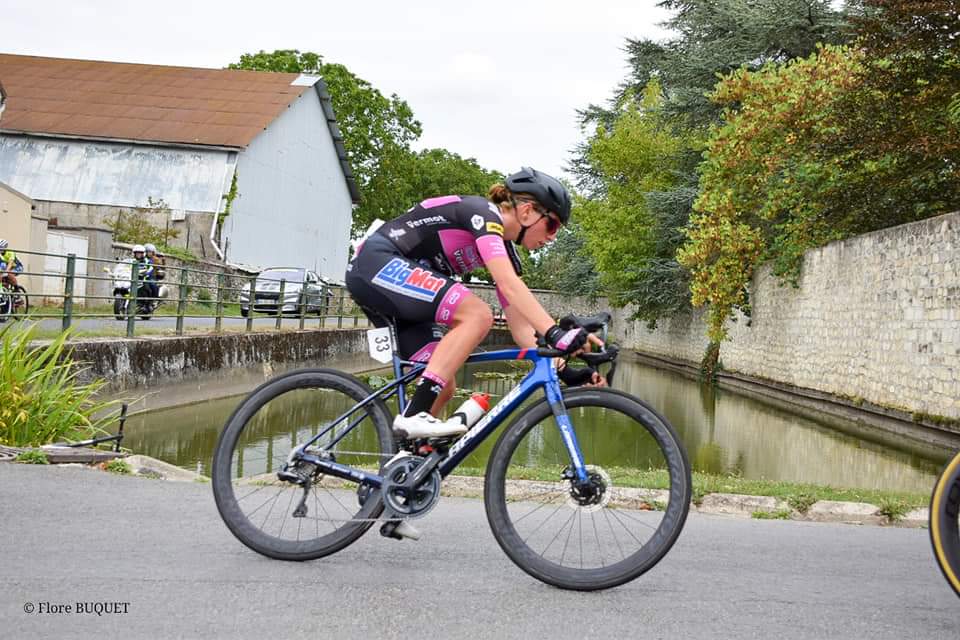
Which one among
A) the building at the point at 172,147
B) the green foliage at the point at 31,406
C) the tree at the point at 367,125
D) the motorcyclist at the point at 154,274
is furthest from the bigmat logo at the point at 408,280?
the tree at the point at 367,125

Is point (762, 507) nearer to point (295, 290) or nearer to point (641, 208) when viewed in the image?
point (295, 290)

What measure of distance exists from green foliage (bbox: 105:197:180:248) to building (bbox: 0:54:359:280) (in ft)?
0.41

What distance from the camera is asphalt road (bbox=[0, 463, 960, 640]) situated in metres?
3.53

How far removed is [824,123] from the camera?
2177cm

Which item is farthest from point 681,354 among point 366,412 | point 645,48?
point 366,412

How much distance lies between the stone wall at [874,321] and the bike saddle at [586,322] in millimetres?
12941

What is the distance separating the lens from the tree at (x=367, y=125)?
5825cm

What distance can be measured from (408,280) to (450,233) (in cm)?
26

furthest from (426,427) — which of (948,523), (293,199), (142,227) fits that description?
(293,199)

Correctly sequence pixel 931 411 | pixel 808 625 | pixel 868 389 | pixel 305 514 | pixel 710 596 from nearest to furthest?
1. pixel 808 625
2. pixel 710 596
3. pixel 305 514
4. pixel 931 411
5. pixel 868 389

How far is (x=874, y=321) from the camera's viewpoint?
1989 cm

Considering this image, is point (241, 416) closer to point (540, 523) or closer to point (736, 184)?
A: point (540, 523)

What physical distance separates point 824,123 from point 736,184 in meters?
7.40

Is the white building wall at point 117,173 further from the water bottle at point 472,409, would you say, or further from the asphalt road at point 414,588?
the water bottle at point 472,409
